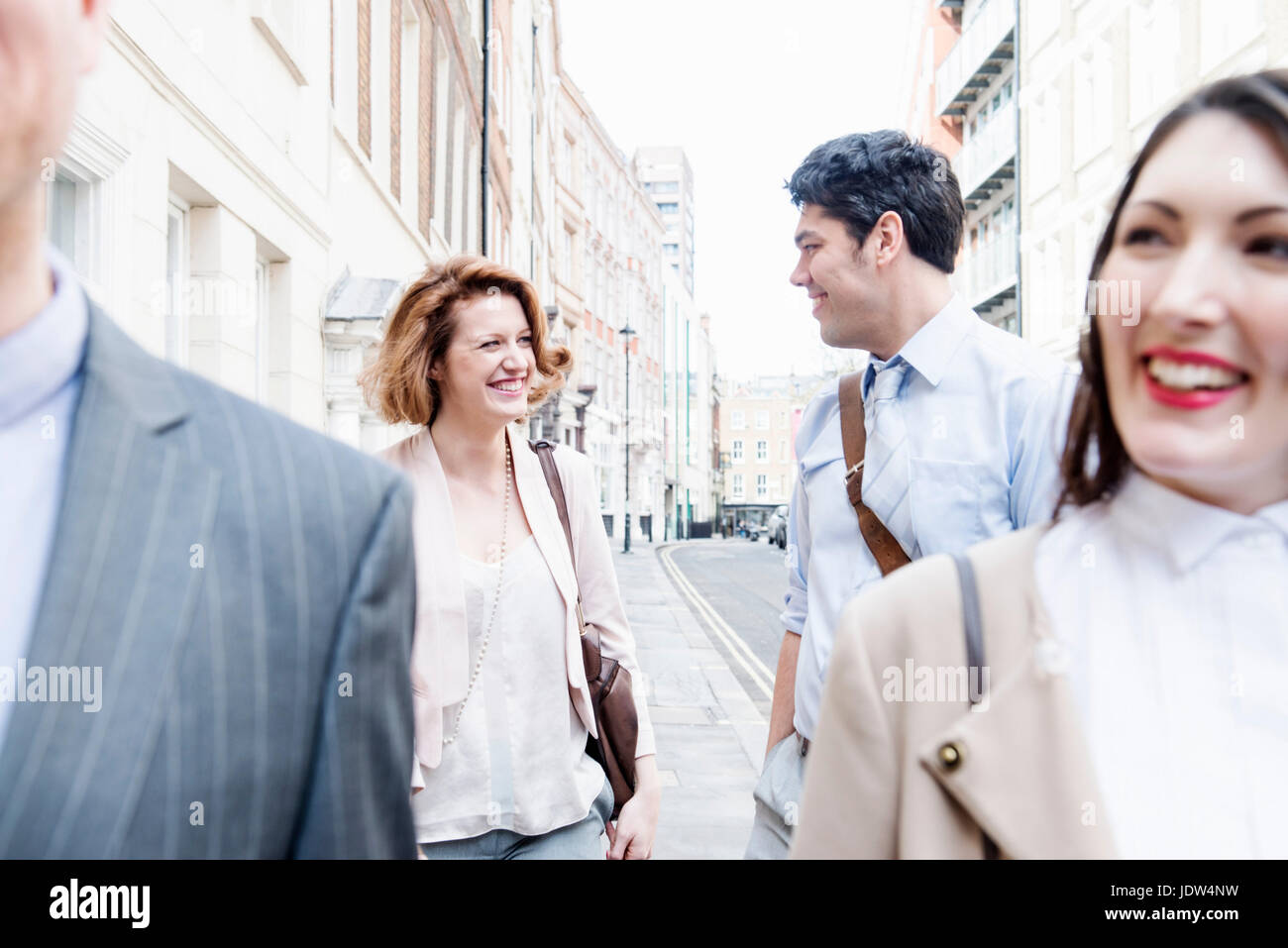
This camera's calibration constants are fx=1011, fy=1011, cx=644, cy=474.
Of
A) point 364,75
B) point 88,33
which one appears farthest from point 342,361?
point 88,33

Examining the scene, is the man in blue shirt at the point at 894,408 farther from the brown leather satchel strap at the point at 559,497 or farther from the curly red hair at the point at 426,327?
the curly red hair at the point at 426,327

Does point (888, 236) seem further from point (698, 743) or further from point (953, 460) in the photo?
point (698, 743)

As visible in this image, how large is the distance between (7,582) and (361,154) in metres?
7.65

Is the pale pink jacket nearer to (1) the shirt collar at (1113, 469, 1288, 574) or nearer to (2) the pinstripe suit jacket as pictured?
(2) the pinstripe suit jacket

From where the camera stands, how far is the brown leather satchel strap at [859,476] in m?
2.06

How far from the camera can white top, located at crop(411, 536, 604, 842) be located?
218 cm

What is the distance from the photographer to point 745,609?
1597 cm

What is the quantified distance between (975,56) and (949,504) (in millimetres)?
23081

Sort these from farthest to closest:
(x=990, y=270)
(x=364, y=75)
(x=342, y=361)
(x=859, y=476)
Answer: (x=990, y=270), (x=364, y=75), (x=342, y=361), (x=859, y=476)

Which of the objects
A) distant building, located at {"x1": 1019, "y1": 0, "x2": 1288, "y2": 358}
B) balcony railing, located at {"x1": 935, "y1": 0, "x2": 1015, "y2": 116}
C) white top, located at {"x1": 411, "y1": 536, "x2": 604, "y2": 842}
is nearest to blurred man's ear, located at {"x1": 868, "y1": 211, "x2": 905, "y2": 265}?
white top, located at {"x1": 411, "y1": 536, "x2": 604, "y2": 842}

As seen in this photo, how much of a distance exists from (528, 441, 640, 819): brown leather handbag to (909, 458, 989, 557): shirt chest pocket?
889 mm

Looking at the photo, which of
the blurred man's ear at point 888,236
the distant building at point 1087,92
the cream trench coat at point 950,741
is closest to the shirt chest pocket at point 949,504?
the blurred man's ear at point 888,236

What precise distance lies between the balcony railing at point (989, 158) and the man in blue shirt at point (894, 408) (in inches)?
771
